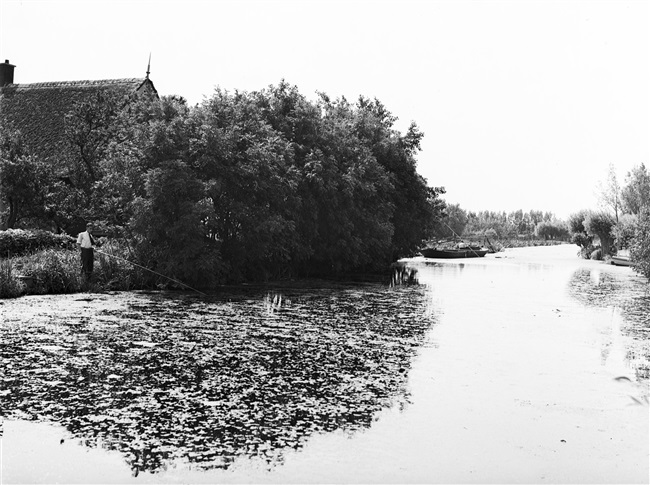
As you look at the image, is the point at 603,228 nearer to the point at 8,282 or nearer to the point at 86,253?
the point at 86,253

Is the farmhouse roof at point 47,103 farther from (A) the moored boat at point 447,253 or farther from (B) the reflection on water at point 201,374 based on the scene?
(A) the moored boat at point 447,253

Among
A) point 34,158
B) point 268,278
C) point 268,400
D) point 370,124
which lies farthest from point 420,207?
point 268,400

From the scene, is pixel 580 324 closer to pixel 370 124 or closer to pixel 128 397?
pixel 128 397

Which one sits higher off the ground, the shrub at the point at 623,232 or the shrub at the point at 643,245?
the shrub at the point at 623,232

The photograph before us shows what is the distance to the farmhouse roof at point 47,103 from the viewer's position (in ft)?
122

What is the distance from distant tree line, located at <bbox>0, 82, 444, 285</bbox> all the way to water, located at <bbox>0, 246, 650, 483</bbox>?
6053 mm

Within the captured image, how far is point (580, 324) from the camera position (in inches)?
593

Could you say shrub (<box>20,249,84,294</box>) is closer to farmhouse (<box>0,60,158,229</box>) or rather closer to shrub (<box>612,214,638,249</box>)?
farmhouse (<box>0,60,158,229</box>)

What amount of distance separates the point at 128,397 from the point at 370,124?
30.4 m

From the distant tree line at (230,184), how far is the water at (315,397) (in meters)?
6.05

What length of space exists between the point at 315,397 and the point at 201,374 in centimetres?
175

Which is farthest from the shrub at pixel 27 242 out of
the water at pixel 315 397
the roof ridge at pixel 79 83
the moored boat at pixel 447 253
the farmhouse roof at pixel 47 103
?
the moored boat at pixel 447 253

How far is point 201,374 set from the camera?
883cm

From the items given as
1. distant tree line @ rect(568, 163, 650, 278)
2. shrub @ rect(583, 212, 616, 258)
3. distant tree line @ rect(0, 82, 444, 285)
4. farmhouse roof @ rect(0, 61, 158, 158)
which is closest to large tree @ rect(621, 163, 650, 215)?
distant tree line @ rect(568, 163, 650, 278)
